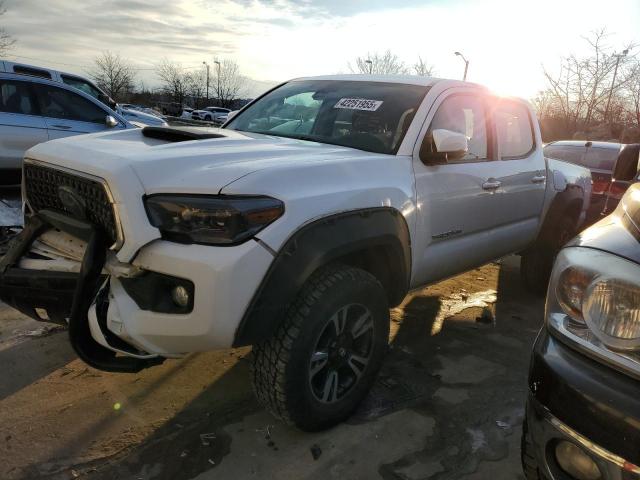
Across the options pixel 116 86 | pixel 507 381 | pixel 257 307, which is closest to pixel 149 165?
pixel 257 307

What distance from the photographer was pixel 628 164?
9.92 feet

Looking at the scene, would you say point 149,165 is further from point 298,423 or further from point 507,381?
point 507,381

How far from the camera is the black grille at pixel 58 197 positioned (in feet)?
7.20

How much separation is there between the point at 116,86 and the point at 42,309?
215ft

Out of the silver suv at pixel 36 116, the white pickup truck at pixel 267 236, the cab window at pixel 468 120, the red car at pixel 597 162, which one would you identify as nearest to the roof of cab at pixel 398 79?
the white pickup truck at pixel 267 236

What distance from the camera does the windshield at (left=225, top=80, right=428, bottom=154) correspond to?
3.23 metres

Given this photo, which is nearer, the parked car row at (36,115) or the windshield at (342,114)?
the windshield at (342,114)

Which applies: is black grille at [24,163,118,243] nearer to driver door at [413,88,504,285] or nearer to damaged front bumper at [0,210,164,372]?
damaged front bumper at [0,210,164,372]

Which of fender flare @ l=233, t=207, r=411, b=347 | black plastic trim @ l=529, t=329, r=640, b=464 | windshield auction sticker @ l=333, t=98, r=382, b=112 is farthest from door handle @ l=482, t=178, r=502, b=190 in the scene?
black plastic trim @ l=529, t=329, r=640, b=464

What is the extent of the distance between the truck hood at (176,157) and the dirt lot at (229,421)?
51.1 inches

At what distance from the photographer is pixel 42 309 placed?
2445mm

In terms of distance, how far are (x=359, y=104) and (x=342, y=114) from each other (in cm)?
13

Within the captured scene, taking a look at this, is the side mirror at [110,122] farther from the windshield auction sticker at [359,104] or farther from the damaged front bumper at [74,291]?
the damaged front bumper at [74,291]

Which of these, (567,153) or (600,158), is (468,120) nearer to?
(600,158)
